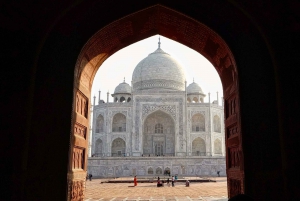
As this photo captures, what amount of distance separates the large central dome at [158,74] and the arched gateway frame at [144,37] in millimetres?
29447

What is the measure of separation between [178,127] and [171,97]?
3160 mm

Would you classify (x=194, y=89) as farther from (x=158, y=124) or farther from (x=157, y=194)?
(x=157, y=194)

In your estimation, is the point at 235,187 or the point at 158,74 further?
the point at 158,74

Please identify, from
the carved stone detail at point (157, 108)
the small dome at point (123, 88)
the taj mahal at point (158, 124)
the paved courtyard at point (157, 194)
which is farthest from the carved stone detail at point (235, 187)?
the small dome at point (123, 88)

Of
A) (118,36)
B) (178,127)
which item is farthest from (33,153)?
(178,127)

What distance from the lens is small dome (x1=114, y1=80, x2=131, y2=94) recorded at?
38.8m

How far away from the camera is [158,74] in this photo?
122 ft

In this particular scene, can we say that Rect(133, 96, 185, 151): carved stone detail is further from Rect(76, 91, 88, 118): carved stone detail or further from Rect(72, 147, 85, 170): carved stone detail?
Rect(72, 147, 85, 170): carved stone detail

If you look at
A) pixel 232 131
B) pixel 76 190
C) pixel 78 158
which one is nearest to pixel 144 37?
pixel 232 131

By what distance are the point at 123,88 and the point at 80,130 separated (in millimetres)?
32943

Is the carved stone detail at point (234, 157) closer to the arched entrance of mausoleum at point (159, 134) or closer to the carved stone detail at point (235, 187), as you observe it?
the carved stone detail at point (235, 187)

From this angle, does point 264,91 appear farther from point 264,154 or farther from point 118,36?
point 118,36

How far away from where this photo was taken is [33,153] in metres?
5.11

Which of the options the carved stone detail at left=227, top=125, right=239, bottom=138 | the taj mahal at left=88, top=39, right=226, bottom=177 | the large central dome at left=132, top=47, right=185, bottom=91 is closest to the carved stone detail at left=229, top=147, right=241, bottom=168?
the carved stone detail at left=227, top=125, right=239, bottom=138
